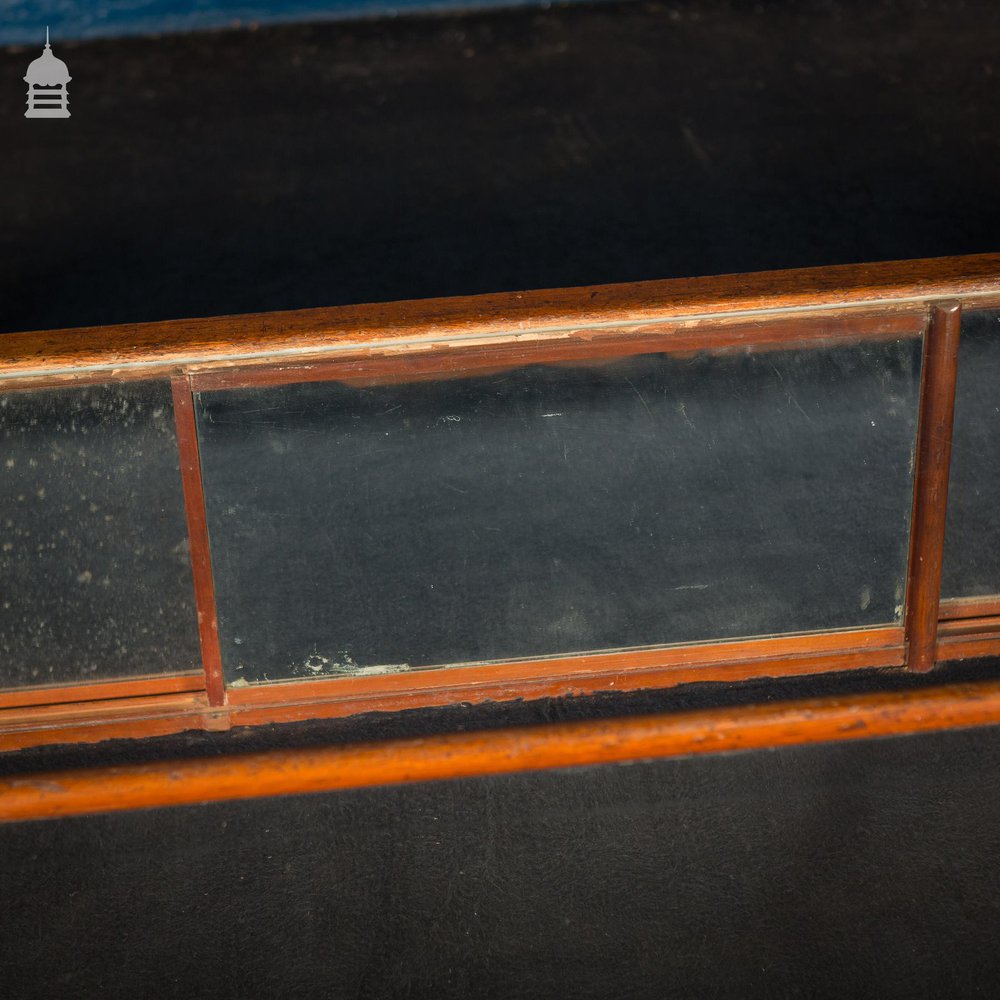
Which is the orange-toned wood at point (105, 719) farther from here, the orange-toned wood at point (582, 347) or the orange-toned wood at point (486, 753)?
the orange-toned wood at point (582, 347)

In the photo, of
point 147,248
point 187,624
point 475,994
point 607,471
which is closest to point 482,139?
point 147,248

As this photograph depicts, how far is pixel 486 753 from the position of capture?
961 millimetres

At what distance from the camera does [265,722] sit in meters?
0.98

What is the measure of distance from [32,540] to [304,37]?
108 centimetres

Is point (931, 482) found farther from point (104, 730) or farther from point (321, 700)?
point (104, 730)

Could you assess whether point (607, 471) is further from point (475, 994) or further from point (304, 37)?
point (304, 37)

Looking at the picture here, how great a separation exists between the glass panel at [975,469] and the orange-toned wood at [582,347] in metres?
Result: 0.07

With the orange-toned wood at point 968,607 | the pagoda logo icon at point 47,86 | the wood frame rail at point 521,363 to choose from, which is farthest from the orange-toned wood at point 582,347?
the pagoda logo icon at point 47,86

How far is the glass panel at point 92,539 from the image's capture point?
3.03 ft

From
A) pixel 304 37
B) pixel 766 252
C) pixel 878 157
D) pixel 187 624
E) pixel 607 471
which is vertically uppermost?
pixel 304 37

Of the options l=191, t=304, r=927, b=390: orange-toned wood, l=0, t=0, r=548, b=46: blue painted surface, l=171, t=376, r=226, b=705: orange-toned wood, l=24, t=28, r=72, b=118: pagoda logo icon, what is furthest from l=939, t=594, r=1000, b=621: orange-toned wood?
l=24, t=28, r=72, b=118: pagoda logo icon

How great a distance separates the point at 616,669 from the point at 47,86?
1.37 metres

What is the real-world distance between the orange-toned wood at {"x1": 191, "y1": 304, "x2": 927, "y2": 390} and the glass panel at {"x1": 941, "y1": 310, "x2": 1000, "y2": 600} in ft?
0.23

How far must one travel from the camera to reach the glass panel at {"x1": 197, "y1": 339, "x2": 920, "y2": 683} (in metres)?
0.93
